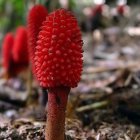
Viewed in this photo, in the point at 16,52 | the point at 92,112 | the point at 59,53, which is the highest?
the point at 16,52

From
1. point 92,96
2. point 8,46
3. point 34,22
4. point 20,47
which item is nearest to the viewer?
point 34,22

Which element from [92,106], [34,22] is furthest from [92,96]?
[34,22]

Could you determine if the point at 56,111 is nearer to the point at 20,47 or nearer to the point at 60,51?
the point at 60,51

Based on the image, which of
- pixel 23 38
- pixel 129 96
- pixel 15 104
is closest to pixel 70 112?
pixel 129 96

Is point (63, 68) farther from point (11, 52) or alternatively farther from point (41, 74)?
point (11, 52)

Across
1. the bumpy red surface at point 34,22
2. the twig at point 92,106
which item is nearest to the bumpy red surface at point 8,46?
the twig at point 92,106

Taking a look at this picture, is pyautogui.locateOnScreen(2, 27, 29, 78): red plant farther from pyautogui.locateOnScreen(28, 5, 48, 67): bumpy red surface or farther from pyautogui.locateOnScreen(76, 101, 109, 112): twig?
pyautogui.locateOnScreen(28, 5, 48, 67): bumpy red surface

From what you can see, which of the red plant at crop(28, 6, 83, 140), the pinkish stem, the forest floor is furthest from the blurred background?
the red plant at crop(28, 6, 83, 140)
